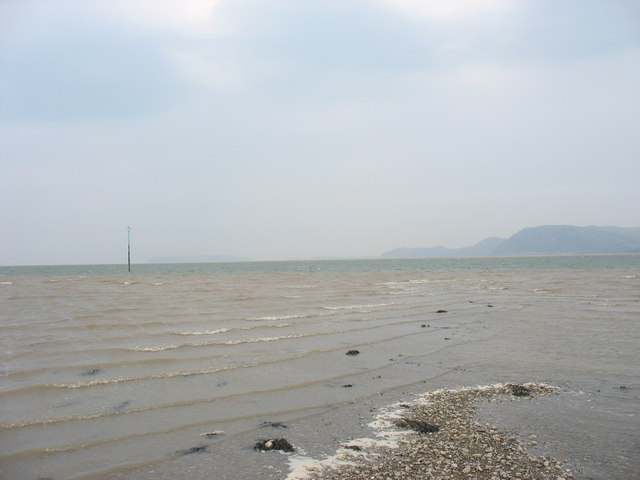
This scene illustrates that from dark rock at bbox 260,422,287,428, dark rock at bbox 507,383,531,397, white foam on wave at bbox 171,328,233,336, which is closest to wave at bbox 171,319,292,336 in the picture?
white foam on wave at bbox 171,328,233,336

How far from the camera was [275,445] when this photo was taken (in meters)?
5.65

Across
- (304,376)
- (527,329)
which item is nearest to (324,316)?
(527,329)

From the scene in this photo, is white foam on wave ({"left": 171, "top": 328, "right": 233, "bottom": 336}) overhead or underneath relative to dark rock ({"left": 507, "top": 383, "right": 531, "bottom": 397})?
overhead

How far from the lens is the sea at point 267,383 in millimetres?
5445

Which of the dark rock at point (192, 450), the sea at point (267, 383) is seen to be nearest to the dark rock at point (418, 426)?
the sea at point (267, 383)

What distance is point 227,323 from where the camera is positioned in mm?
16234

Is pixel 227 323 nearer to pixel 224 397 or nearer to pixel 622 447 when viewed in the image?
pixel 224 397

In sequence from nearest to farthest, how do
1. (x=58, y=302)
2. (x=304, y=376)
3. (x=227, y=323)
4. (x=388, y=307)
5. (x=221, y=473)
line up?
(x=221, y=473), (x=304, y=376), (x=227, y=323), (x=388, y=307), (x=58, y=302)

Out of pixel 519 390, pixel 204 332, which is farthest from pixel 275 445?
pixel 204 332

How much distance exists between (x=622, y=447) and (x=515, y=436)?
1.29 meters

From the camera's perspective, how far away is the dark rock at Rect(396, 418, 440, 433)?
605 centimetres

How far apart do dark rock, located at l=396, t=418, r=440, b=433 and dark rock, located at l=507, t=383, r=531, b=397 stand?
2.43m

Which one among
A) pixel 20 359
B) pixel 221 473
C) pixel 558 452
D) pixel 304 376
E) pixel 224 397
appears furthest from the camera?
pixel 20 359

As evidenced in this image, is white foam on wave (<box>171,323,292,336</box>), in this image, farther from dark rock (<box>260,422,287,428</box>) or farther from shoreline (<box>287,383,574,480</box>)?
shoreline (<box>287,383,574,480</box>)
